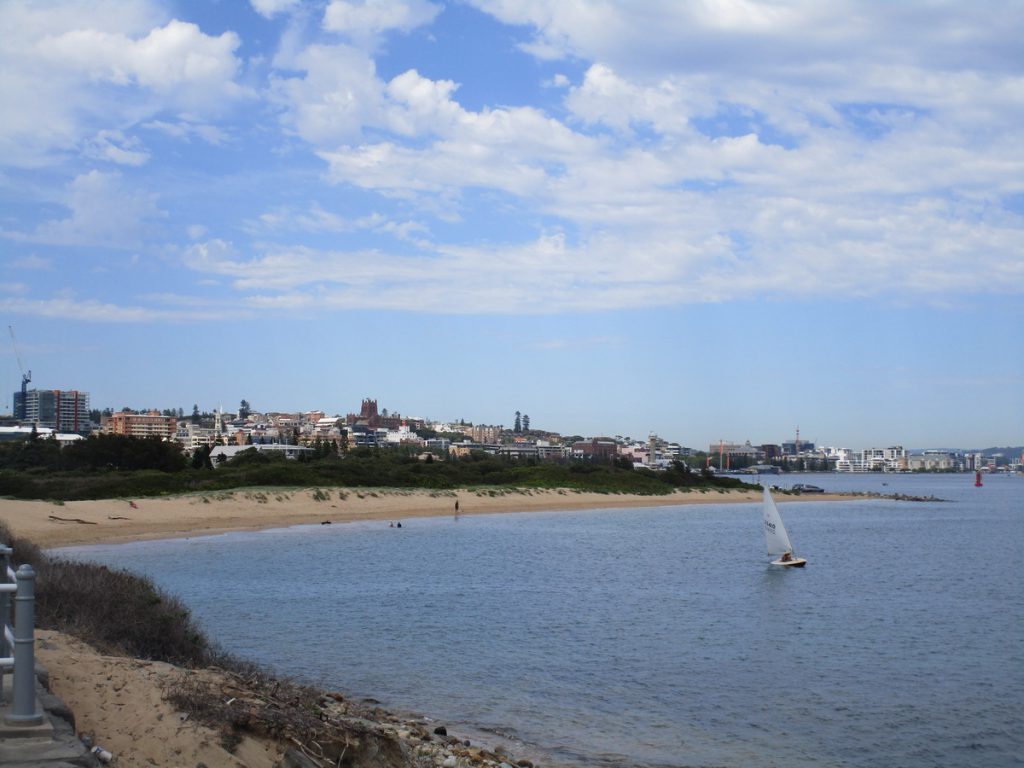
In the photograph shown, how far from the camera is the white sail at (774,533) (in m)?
41.7

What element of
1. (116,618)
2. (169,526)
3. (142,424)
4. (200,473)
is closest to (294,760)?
(116,618)

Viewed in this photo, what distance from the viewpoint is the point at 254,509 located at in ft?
197

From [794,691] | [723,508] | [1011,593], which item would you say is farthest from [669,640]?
[723,508]

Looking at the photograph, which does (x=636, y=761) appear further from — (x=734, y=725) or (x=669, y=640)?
(x=669, y=640)

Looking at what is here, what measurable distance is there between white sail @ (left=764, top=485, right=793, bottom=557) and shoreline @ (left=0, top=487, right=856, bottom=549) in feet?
87.8

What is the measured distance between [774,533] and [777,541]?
16.1 inches

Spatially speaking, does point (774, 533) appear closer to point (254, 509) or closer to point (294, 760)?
point (254, 509)

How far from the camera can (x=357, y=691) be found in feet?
55.6

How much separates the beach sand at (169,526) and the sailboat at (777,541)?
1061 inches

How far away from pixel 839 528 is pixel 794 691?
→ 5071 cm

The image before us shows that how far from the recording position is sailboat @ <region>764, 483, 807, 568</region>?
135 ft

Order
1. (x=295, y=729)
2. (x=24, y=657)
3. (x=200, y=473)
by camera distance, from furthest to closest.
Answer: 1. (x=200, y=473)
2. (x=295, y=729)
3. (x=24, y=657)

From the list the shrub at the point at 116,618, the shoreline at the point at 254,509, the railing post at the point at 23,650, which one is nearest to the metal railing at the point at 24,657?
the railing post at the point at 23,650

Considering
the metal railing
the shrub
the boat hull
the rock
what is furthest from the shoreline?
the metal railing
